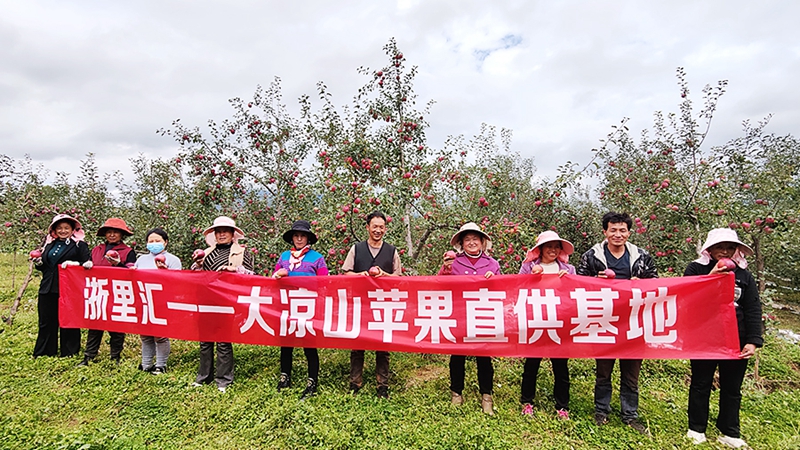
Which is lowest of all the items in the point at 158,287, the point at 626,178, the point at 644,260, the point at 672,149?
the point at 158,287

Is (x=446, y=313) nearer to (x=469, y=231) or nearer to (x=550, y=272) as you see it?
(x=469, y=231)

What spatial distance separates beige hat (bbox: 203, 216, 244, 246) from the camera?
420 centimetres

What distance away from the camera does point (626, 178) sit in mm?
7098

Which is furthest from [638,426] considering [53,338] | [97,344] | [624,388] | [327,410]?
[53,338]

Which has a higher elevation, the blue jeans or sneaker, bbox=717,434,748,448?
the blue jeans

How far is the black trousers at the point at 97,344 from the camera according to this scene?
4.91 m

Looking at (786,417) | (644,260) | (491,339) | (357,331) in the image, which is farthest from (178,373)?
(786,417)

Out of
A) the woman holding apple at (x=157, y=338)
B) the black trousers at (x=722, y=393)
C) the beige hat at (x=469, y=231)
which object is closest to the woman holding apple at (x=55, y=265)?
the woman holding apple at (x=157, y=338)

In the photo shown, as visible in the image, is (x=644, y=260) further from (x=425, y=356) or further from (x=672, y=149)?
(x=672, y=149)

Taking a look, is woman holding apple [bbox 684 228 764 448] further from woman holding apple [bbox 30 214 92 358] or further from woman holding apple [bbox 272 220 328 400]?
woman holding apple [bbox 30 214 92 358]

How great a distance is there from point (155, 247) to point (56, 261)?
4.96ft

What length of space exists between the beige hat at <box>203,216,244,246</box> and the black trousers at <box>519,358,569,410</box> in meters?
3.37

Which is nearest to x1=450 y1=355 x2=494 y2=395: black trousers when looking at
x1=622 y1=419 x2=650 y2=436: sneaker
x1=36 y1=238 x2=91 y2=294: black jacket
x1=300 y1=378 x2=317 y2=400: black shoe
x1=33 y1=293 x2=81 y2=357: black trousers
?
x1=622 y1=419 x2=650 y2=436: sneaker

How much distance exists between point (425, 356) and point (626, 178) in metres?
4.94
